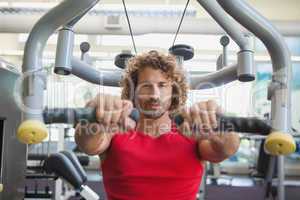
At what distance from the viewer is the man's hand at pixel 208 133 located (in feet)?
2.34

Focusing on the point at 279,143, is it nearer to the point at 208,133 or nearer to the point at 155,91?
the point at 208,133

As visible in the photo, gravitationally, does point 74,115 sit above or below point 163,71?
below

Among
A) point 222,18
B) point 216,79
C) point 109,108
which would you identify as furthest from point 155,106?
point 216,79

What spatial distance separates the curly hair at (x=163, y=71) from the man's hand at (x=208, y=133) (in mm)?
127

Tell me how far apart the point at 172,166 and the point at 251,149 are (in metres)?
5.20

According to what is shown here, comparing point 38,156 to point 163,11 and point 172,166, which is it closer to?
point 163,11

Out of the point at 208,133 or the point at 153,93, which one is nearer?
the point at 208,133

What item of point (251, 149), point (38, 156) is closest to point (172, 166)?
point (38, 156)

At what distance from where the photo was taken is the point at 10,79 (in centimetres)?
216

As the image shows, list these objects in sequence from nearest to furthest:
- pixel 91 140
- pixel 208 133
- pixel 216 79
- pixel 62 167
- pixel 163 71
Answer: pixel 208 133 → pixel 91 140 → pixel 163 71 → pixel 216 79 → pixel 62 167

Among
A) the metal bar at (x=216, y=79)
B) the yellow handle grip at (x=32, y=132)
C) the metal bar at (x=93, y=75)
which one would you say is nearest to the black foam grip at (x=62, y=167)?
the metal bar at (x=93, y=75)

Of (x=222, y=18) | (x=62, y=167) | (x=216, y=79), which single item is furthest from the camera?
(x=62, y=167)

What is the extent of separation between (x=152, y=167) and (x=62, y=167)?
60.4 inches

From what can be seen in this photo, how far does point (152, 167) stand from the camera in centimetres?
95
